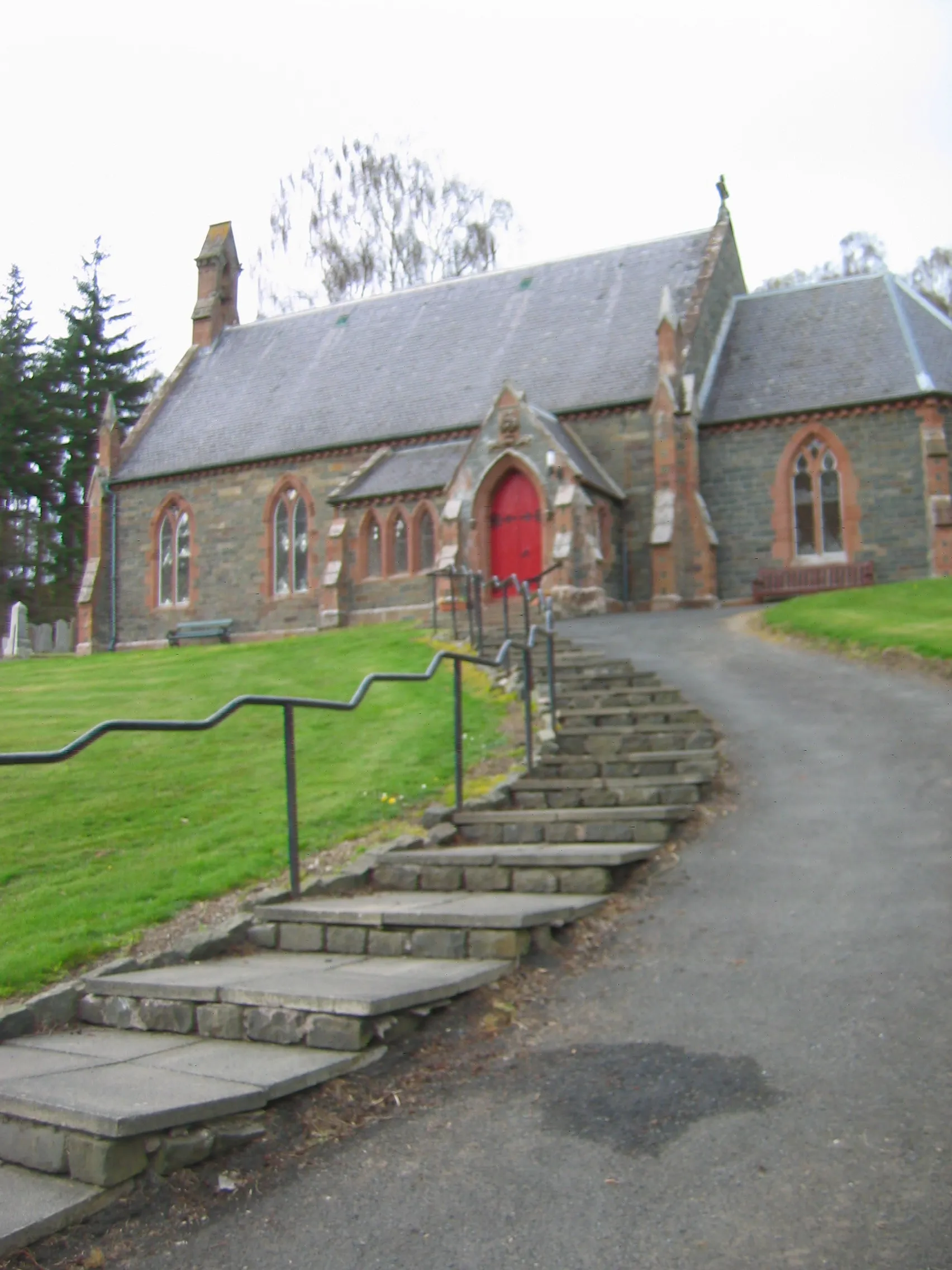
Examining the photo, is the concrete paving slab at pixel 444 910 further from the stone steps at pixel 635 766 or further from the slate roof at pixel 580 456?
the slate roof at pixel 580 456

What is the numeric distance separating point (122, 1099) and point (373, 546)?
86.1 feet

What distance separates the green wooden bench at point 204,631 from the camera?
3347cm

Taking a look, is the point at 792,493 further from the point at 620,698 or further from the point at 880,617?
the point at 620,698

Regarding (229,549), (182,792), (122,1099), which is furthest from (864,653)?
(229,549)

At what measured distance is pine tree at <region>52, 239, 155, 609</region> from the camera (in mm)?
51812

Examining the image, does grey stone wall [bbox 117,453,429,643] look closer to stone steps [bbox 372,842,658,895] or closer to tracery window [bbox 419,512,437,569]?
tracery window [bbox 419,512,437,569]

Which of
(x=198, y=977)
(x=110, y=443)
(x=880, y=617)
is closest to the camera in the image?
(x=198, y=977)

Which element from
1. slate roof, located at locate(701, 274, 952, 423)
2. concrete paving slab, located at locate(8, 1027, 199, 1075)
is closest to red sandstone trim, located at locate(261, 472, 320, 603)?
slate roof, located at locate(701, 274, 952, 423)

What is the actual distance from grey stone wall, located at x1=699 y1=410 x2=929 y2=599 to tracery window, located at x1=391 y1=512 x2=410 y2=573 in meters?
7.57

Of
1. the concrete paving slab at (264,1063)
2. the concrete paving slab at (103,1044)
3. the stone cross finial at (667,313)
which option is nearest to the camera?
the concrete paving slab at (264,1063)

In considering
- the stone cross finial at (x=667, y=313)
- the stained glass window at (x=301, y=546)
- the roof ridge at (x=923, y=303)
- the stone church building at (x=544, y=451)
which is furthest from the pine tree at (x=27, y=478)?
the roof ridge at (x=923, y=303)

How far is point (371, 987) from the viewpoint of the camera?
5605 mm

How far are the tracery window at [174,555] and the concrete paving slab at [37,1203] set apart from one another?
31.6 metres

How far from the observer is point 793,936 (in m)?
6.50
